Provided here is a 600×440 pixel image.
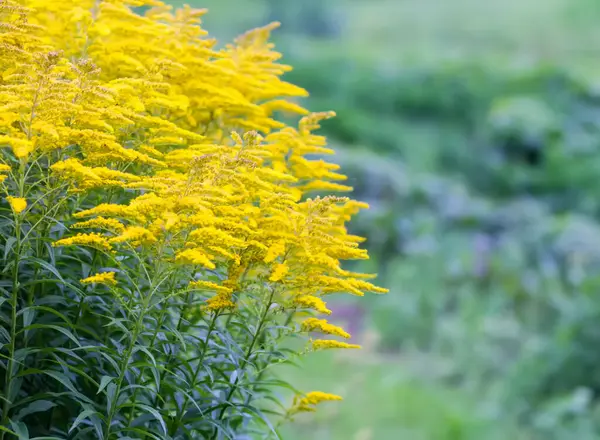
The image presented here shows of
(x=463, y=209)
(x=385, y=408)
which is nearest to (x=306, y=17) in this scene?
(x=463, y=209)

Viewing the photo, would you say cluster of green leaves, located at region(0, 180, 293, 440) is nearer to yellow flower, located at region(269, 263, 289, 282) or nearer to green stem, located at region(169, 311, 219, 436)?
green stem, located at region(169, 311, 219, 436)

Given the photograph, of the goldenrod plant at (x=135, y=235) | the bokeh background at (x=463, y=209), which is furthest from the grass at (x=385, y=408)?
the goldenrod plant at (x=135, y=235)

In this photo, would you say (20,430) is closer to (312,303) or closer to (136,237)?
(136,237)

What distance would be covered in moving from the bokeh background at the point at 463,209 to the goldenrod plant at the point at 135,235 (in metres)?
3.45

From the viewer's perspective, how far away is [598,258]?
26.7 feet

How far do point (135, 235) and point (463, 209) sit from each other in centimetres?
782

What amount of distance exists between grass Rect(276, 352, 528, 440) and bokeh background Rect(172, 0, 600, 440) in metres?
0.02

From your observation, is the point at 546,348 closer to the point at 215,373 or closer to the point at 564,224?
the point at 564,224

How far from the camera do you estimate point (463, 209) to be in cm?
971

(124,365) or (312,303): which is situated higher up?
(312,303)

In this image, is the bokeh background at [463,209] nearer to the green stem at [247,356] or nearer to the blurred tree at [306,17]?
the blurred tree at [306,17]

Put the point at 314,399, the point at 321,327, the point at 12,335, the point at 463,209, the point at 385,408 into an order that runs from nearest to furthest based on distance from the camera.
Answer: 1. the point at 12,335
2. the point at 321,327
3. the point at 314,399
4. the point at 385,408
5. the point at 463,209

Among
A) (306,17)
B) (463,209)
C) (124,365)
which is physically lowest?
(124,365)

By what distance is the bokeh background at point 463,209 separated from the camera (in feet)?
21.2
